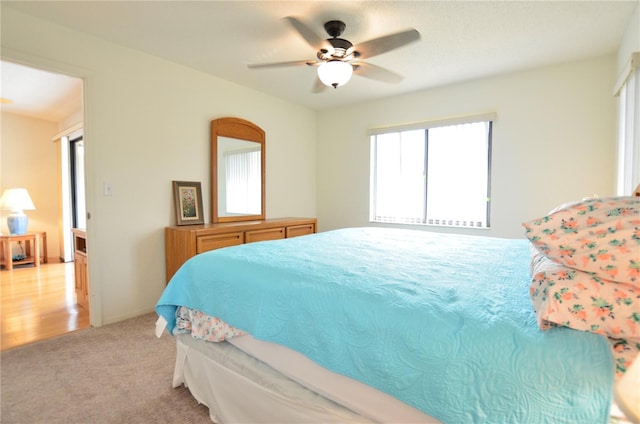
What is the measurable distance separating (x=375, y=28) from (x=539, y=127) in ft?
6.77

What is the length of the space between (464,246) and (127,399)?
223 centimetres

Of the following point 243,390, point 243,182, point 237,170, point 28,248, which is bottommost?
point 243,390

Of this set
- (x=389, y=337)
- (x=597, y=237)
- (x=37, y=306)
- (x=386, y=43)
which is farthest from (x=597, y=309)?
(x=37, y=306)

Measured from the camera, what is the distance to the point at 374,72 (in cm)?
245

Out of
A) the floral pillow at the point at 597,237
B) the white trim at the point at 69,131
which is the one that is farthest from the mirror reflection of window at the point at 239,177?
the floral pillow at the point at 597,237

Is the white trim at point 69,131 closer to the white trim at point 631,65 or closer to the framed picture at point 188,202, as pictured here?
the framed picture at point 188,202

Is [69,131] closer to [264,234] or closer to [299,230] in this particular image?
[264,234]

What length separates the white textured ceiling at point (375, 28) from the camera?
2.17 m

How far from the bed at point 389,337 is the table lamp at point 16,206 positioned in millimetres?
4667

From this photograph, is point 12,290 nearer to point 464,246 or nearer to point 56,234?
point 56,234

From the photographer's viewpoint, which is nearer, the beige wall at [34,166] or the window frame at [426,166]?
the window frame at [426,166]

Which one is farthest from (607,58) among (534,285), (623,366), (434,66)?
(623,366)

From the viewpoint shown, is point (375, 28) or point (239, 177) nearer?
point (375, 28)

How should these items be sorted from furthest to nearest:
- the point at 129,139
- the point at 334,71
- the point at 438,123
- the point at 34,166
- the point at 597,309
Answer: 1. the point at 34,166
2. the point at 438,123
3. the point at 129,139
4. the point at 334,71
5. the point at 597,309
